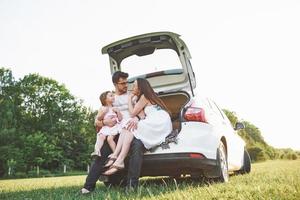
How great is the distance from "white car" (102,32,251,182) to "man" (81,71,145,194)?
0.21 metres

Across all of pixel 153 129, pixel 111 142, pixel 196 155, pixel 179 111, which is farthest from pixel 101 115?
pixel 196 155

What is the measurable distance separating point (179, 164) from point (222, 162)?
0.87 meters

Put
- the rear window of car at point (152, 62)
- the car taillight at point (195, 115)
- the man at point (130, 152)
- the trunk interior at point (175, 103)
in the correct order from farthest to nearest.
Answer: the rear window of car at point (152, 62), the trunk interior at point (175, 103), the car taillight at point (195, 115), the man at point (130, 152)

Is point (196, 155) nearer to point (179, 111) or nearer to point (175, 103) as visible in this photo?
point (179, 111)

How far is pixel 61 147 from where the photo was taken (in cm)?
5209

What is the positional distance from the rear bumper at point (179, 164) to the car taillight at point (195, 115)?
0.53 m

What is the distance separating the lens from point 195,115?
17.5ft

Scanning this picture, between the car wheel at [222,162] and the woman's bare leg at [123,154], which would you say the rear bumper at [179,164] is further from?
the woman's bare leg at [123,154]

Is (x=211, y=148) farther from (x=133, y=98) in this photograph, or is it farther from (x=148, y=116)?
(x=133, y=98)

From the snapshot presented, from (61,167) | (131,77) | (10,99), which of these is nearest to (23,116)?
(10,99)

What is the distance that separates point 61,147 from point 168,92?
1899 inches

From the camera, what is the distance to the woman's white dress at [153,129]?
5219 mm

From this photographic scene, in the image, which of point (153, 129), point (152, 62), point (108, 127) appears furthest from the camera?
point (152, 62)

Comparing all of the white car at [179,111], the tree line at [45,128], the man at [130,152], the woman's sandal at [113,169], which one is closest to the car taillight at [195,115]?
the white car at [179,111]
